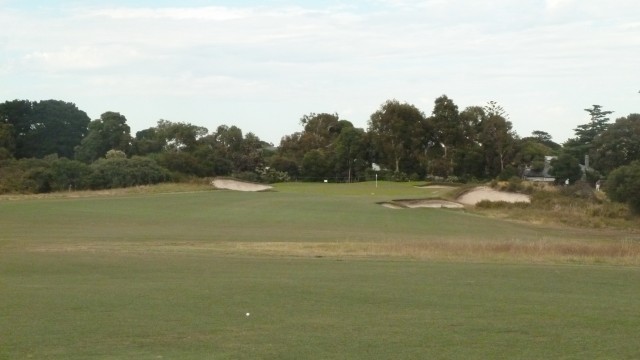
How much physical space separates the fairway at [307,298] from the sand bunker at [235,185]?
A: 50188mm

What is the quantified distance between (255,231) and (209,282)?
24.8 m

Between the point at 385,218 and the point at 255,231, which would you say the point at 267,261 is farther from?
the point at 385,218

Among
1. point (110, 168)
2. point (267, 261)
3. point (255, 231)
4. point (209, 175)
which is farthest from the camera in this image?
point (209, 175)

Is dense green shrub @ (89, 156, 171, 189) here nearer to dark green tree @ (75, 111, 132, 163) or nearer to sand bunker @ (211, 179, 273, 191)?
sand bunker @ (211, 179, 273, 191)

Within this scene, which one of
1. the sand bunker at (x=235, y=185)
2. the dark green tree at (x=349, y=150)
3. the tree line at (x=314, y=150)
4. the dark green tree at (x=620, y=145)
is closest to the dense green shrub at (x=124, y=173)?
the tree line at (x=314, y=150)

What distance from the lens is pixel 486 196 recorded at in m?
70.4

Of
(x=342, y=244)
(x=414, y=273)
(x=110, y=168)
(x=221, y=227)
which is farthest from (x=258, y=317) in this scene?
(x=110, y=168)

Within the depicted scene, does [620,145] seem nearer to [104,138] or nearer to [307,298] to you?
[104,138]

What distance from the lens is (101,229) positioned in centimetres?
4453

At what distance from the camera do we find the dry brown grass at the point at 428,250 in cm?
2861

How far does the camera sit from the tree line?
85.6 meters

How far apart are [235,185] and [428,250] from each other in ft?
207

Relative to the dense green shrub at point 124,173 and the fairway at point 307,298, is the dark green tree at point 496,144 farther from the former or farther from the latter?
the fairway at point 307,298

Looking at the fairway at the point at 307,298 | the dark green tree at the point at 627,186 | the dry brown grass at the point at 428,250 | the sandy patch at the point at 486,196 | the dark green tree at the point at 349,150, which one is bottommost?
the dry brown grass at the point at 428,250
